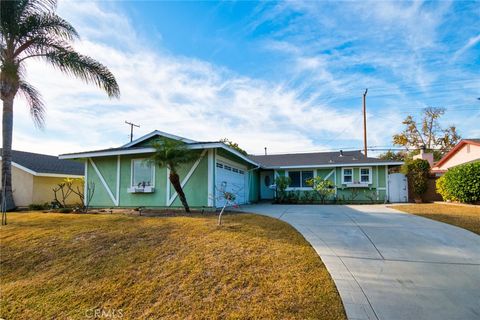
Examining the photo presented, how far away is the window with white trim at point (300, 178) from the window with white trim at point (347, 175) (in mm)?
2018

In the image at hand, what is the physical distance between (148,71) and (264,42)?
4.92 m

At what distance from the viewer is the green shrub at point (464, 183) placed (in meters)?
12.1

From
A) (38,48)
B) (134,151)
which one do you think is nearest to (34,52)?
(38,48)

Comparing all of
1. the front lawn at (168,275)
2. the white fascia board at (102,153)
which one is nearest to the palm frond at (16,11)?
the white fascia board at (102,153)

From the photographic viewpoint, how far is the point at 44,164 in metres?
17.6

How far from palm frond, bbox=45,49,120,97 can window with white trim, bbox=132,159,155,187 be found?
343 centimetres

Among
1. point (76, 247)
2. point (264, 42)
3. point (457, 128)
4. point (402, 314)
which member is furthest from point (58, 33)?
point (457, 128)

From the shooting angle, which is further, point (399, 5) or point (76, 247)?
point (399, 5)

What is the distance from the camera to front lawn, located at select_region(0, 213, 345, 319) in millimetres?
3545

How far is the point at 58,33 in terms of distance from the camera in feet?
39.9

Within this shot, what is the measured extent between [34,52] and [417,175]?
20.4 m

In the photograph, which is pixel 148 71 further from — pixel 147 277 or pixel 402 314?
pixel 402 314

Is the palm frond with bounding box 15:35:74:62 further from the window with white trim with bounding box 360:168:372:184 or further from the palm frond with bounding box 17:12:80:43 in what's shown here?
the window with white trim with bounding box 360:168:372:184

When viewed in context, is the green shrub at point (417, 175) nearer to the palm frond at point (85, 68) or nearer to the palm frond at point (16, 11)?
the palm frond at point (85, 68)
